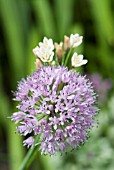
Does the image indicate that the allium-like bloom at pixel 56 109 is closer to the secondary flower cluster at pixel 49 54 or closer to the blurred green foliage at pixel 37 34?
the secondary flower cluster at pixel 49 54

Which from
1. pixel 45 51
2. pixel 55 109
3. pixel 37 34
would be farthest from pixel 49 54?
pixel 37 34

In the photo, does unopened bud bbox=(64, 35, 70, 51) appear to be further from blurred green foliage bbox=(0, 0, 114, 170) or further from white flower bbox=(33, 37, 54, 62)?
blurred green foliage bbox=(0, 0, 114, 170)

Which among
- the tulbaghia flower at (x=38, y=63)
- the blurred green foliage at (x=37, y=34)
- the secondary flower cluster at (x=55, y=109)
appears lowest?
the secondary flower cluster at (x=55, y=109)

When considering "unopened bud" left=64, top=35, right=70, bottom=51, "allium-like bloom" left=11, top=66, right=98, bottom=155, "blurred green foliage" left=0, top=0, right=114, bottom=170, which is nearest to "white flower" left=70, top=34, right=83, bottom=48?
"unopened bud" left=64, top=35, right=70, bottom=51

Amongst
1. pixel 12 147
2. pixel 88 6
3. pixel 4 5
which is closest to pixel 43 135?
pixel 12 147

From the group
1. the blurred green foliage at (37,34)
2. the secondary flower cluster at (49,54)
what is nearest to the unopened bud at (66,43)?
the secondary flower cluster at (49,54)

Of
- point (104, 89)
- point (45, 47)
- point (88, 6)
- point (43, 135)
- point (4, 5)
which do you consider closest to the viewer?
point (43, 135)

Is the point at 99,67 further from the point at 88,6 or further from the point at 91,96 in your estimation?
the point at 91,96
